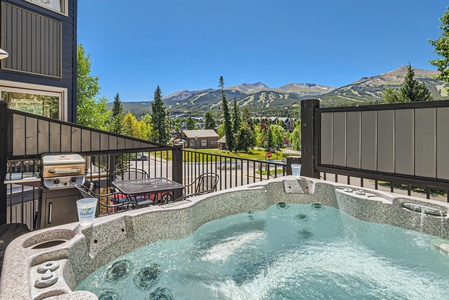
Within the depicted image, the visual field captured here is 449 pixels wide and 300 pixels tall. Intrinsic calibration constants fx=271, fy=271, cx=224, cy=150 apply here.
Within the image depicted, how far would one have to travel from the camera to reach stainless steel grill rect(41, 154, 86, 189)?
7.68 ft

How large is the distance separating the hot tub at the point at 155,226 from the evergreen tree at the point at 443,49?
8.13m

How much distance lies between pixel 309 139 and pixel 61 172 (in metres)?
2.94

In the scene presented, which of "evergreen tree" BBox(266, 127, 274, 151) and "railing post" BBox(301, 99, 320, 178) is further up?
"evergreen tree" BBox(266, 127, 274, 151)

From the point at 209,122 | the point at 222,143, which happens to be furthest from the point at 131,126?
the point at 209,122

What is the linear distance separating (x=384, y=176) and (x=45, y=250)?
10.3 feet

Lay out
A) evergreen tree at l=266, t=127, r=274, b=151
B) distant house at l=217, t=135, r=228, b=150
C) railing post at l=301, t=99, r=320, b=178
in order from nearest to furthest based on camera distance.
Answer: railing post at l=301, t=99, r=320, b=178 → distant house at l=217, t=135, r=228, b=150 → evergreen tree at l=266, t=127, r=274, b=151

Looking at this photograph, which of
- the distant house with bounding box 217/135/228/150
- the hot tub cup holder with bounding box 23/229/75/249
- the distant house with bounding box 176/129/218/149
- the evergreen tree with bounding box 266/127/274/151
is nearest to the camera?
the hot tub cup holder with bounding box 23/229/75/249

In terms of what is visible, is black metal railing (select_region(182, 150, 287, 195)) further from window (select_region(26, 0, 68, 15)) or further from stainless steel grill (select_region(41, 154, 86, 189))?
window (select_region(26, 0, 68, 15))

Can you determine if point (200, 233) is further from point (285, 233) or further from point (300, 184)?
point (300, 184)

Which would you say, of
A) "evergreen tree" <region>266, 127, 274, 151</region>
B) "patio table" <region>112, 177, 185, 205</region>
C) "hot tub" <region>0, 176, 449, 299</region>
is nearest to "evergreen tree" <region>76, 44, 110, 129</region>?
"patio table" <region>112, 177, 185, 205</region>

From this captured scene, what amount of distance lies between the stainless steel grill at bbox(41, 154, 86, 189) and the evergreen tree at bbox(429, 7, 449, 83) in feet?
33.6

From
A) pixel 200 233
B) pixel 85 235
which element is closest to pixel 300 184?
pixel 200 233

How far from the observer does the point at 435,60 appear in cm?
875

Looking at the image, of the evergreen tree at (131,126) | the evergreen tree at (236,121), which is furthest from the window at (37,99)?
the evergreen tree at (236,121)
